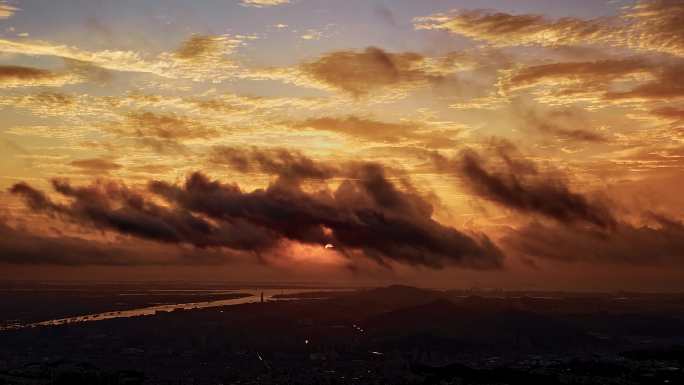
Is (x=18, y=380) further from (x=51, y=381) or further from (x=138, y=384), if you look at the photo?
(x=138, y=384)

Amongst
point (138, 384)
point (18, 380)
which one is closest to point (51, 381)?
point (18, 380)

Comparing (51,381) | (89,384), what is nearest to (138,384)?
(89,384)

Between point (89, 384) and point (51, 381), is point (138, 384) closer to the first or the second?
point (89, 384)

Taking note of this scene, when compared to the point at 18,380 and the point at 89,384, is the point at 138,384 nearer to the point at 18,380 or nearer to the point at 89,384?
the point at 89,384
